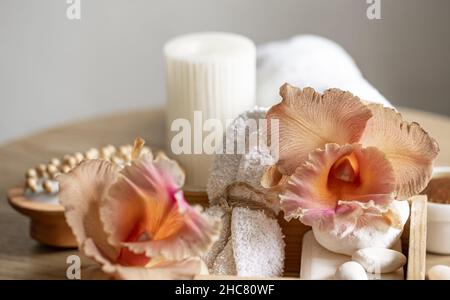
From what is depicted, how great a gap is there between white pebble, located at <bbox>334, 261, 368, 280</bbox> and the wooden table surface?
0.31 m

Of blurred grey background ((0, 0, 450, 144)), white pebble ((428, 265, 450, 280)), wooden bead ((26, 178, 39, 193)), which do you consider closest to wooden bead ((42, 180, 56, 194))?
wooden bead ((26, 178, 39, 193))

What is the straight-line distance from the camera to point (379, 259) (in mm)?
644

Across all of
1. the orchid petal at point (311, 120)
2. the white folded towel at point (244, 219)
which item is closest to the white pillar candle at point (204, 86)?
the white folded towel at point (244, 219)

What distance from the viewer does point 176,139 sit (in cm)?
110

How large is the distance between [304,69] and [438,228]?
0.41 meters

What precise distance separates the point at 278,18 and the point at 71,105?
509 millimetres

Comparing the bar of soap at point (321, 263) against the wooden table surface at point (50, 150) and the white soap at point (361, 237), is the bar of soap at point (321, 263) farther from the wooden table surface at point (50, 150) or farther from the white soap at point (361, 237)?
the wooden table surface at point (50, 150)

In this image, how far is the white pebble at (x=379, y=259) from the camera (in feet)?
2.11

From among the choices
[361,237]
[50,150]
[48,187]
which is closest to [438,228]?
[361,237]

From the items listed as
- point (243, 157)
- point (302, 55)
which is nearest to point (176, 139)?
point (302, 55)

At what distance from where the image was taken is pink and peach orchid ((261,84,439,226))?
0.64 meters

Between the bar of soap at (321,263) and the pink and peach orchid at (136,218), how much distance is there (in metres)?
0.09

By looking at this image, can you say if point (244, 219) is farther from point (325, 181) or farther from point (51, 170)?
point (51, 170)

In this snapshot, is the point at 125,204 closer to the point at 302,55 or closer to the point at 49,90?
the point at 302,55
